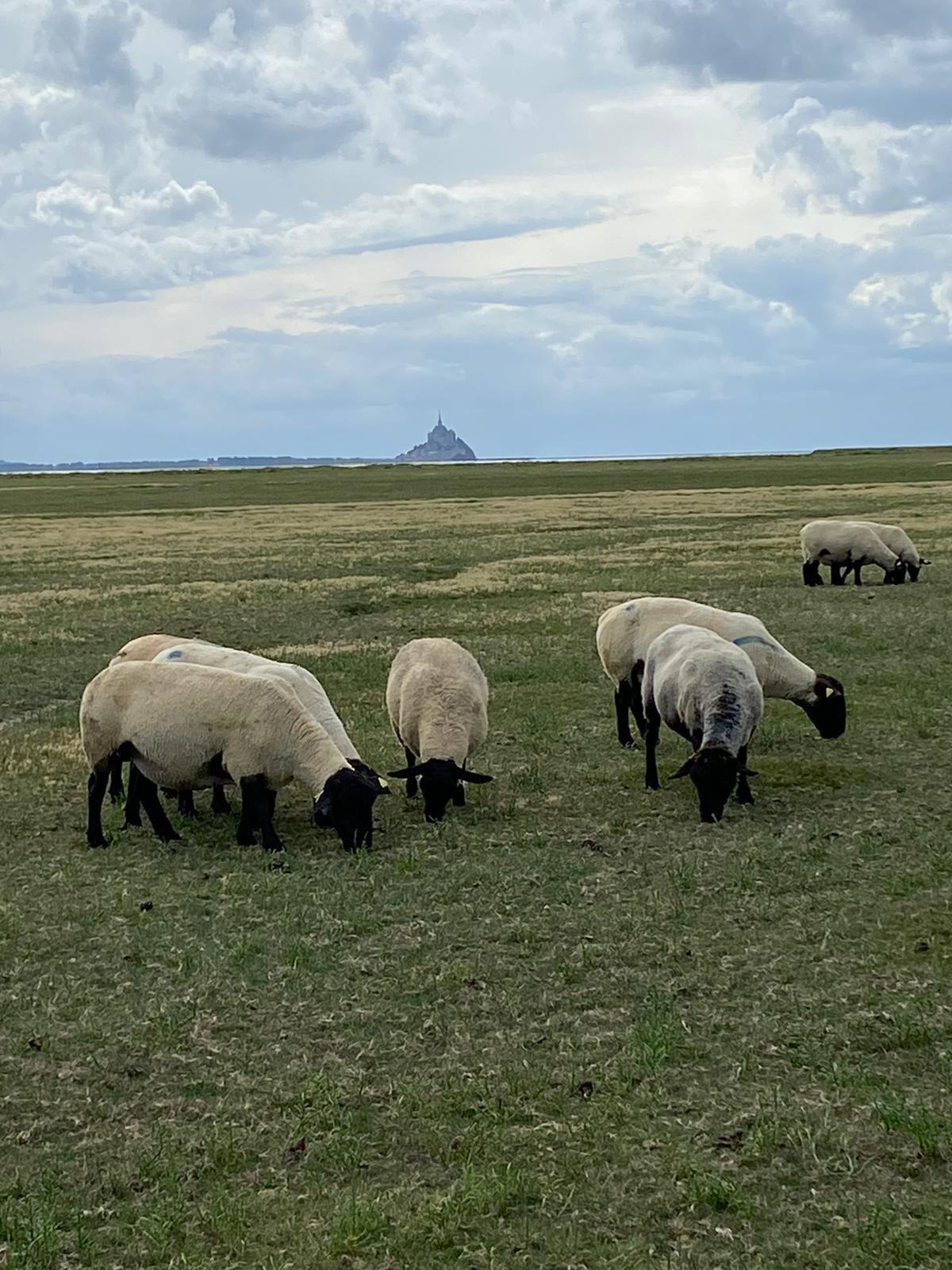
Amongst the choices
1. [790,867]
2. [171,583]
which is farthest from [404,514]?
[790,867]

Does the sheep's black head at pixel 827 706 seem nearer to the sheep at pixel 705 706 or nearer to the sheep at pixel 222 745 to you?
the sheep at pixel 705 706

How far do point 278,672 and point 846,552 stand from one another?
22.0m

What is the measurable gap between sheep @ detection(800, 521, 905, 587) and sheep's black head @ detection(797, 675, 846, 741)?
16.5 metres

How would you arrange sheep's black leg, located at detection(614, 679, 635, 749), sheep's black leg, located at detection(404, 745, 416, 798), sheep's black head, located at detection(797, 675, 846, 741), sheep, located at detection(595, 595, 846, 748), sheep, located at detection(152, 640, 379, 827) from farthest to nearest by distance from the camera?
sheep's black leg, located at detection(614, 679, 635, 749), sheep's black head, located at detection(797, 675, 846, 741), sheep, located at detection(595, 595, 846, 748), sheep's black leg, located at detection(404, 745, 416, 798), sheep, located at detection(152, 640, 379, 827)

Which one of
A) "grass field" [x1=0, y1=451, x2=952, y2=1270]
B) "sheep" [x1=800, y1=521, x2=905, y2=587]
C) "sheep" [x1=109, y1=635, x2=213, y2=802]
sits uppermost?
"sheep" [x1=800, y1=521, x2=905, y2=587]

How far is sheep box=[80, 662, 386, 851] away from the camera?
1205 centimetres

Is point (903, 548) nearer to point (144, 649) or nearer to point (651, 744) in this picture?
point (651, 744)

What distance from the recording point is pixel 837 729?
1582cm

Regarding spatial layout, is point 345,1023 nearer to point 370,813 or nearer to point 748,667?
point 370,813

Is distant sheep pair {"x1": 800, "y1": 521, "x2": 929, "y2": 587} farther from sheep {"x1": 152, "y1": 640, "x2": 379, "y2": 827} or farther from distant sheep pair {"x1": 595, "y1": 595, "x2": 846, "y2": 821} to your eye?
sheep {"x1": 152, "y1": 640, "x2": 379, "y2": 827}

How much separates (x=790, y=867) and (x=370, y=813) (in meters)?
4.07

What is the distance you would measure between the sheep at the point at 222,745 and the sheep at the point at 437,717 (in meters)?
0.84

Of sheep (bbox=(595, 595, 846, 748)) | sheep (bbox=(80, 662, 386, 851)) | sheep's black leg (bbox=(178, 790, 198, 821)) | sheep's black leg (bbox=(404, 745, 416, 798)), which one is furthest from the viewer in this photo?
sheep (bbox=(595, 595, 846, 748))

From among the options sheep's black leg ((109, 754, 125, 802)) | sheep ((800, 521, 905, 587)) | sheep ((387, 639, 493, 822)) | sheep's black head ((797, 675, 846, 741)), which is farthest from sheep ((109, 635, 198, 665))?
sheep ((800, 521, 905, 587))
